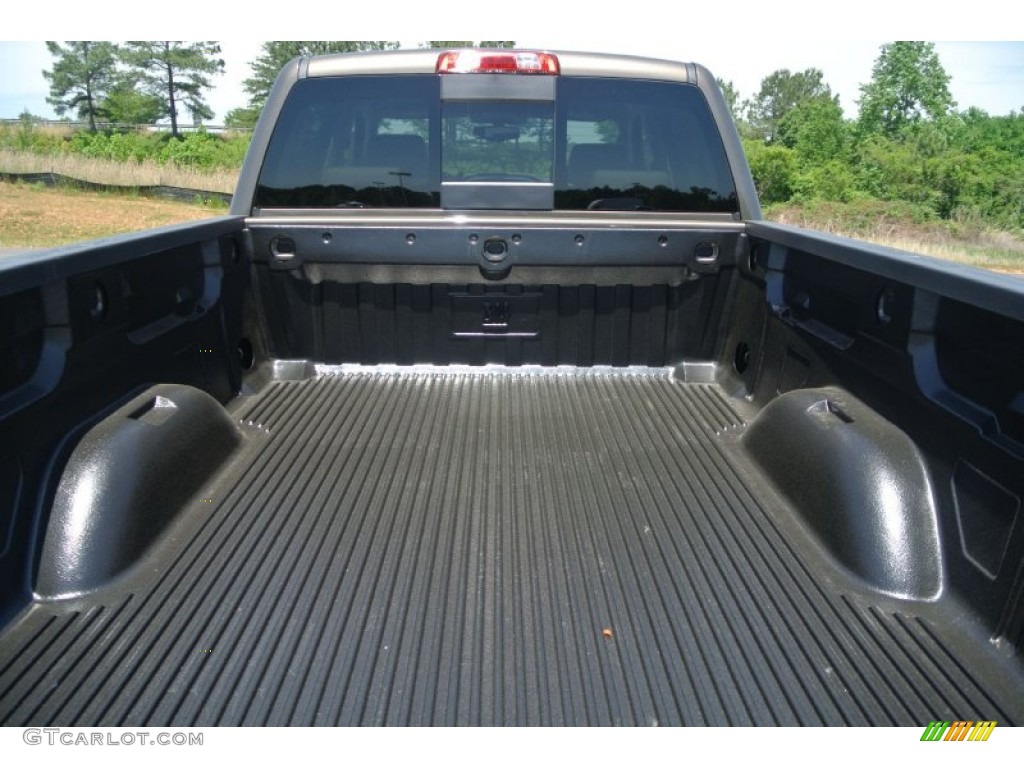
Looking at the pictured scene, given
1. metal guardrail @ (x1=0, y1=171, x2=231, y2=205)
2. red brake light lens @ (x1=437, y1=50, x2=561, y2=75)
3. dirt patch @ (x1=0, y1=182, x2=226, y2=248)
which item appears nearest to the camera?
red brake light lens @ (x1=437, y1=50, x2=561, y2=75)

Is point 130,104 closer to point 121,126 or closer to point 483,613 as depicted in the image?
point 121,126

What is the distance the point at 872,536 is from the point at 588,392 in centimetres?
153

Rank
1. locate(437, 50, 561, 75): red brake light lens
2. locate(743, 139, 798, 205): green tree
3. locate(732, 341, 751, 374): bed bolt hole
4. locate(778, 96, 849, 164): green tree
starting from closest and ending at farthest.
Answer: locate(437, 50, 561, 75): red brake light lens < locate(732, 341, 751, 374): bed bolt hole < locate(743, 139, 798, 205): green tree < locate(778, 96, 849, 164): green tree

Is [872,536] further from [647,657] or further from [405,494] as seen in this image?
[405,494]

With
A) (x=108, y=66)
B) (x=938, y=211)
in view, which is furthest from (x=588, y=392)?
(x=108, y=66)

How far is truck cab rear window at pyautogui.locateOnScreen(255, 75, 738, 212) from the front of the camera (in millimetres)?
3340

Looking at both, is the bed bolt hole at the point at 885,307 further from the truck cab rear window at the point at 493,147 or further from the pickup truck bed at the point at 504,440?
the truck cab rear window at the point at 493,147

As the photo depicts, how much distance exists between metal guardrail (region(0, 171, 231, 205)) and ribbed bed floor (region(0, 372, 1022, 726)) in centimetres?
2280

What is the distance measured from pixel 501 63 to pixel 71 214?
20239mm

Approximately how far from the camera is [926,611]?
1957 mm

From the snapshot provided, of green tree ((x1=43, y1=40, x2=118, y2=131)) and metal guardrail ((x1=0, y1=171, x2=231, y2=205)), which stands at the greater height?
green tree ((x1=43, y1=40, x2=118, y2=131))

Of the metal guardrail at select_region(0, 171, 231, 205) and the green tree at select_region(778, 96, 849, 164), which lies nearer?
the metal guardrail at select_region(0, 171, 231, 205)
